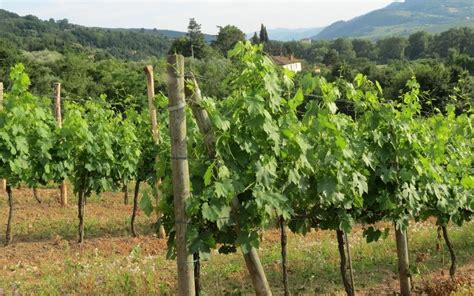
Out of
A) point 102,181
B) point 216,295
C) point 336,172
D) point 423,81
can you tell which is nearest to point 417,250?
point 216,295

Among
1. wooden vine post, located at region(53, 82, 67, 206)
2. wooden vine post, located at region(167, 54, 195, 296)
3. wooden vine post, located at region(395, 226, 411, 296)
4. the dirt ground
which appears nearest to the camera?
wooden vine post, located at region(167, 54, 195, 296)

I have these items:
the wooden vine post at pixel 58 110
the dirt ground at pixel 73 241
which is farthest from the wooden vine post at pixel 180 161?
the wooden vine post at pixel 58 110

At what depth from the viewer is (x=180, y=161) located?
4.03 m

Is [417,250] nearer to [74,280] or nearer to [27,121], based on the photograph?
[74,280]

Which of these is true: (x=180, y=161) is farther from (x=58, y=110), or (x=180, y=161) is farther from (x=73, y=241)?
(x=58, y=110)

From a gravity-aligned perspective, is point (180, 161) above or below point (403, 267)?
above

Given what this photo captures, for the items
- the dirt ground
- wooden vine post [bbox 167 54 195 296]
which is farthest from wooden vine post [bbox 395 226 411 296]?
wooden vine post [bbox 167 54 195 296]

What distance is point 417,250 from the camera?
10.3m

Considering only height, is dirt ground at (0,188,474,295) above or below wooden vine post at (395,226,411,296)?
below

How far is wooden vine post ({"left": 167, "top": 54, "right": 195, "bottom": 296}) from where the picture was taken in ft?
13.1

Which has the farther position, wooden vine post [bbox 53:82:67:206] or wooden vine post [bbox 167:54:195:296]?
wooden vine post [bbox 53:82:67:206]

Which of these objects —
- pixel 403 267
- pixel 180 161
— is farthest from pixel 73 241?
pixel 180 161

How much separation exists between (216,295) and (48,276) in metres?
2.75

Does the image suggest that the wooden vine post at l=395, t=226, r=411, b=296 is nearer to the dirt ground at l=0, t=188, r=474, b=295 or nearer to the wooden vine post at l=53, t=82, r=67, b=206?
the dirt ground at l=0, t=188, r=474, b=295
